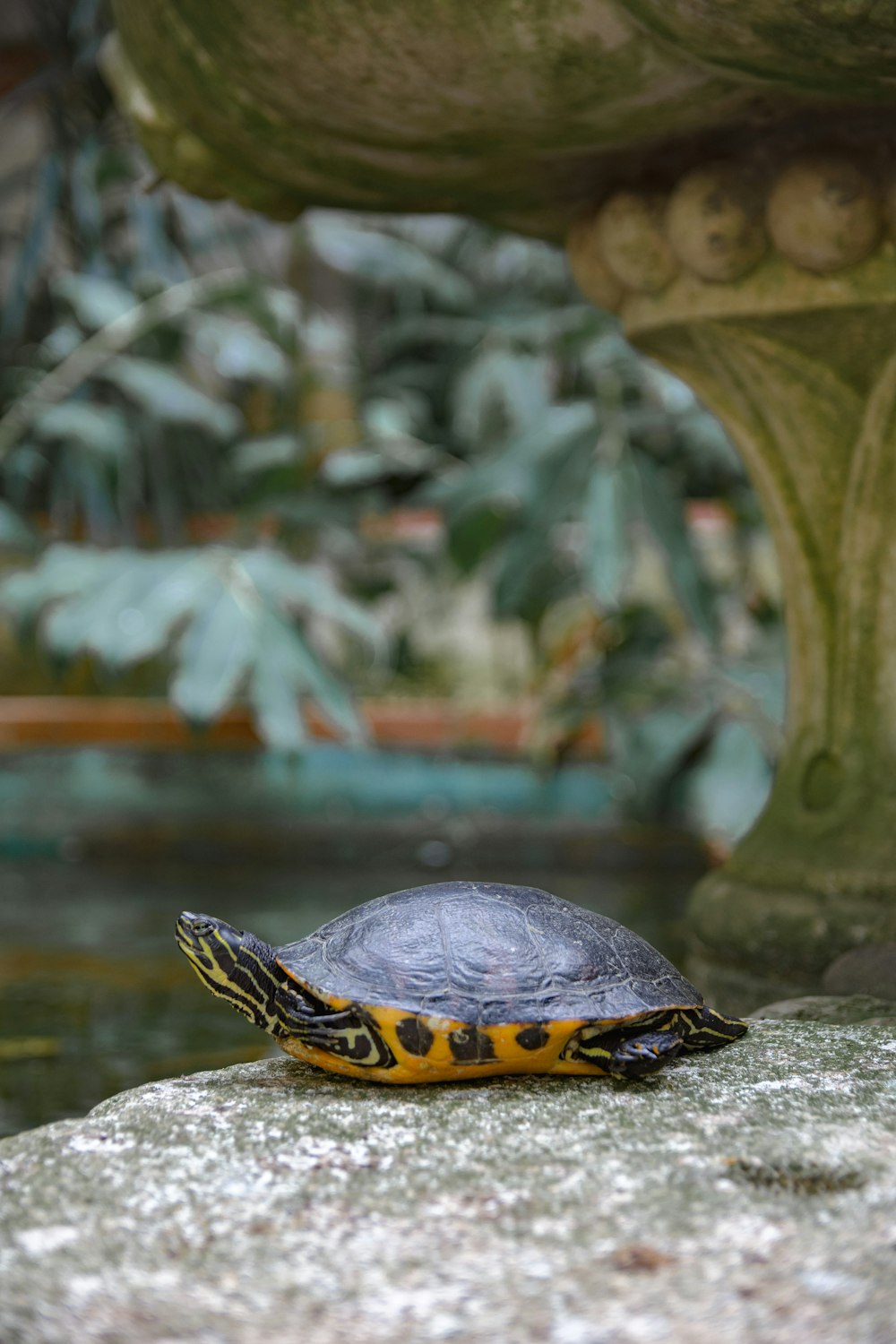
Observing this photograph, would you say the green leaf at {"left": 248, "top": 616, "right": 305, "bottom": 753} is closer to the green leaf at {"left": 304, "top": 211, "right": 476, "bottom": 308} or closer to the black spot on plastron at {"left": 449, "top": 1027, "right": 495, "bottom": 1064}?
the black spot on plastron at {"left": 449, "top": 1027, "right": 495, "bottom": 1064}

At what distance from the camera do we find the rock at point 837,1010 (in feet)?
4.23

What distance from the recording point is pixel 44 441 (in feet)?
14.4

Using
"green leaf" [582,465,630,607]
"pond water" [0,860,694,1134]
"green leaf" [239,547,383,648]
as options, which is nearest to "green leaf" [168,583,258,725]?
A: "green leaf" [239,547,383,648]

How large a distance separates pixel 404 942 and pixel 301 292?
4.54m

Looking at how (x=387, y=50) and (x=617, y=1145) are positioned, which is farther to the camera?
(x=387, y=50)

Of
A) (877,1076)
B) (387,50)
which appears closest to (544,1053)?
(877,1076)

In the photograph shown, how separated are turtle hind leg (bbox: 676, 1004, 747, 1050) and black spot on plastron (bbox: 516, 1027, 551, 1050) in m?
0.14

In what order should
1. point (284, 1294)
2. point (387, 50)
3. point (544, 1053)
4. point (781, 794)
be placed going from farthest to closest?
1. point (781, 794)
2. point (387, 50)
3. point (544, 1053)
4. point (284, 1294)

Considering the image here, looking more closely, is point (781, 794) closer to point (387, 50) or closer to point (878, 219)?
point (878, 219)

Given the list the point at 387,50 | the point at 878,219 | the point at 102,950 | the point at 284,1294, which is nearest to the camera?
the point at 284,1294

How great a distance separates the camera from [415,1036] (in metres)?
1.00

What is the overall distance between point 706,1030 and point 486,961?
0.68 ft

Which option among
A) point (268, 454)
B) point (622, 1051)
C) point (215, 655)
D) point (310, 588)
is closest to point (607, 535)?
point (310, 588)

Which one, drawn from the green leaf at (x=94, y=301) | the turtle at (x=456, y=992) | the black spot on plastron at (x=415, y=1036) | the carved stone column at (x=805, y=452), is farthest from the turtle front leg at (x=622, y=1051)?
the green leaf at (x=94, y=301)
